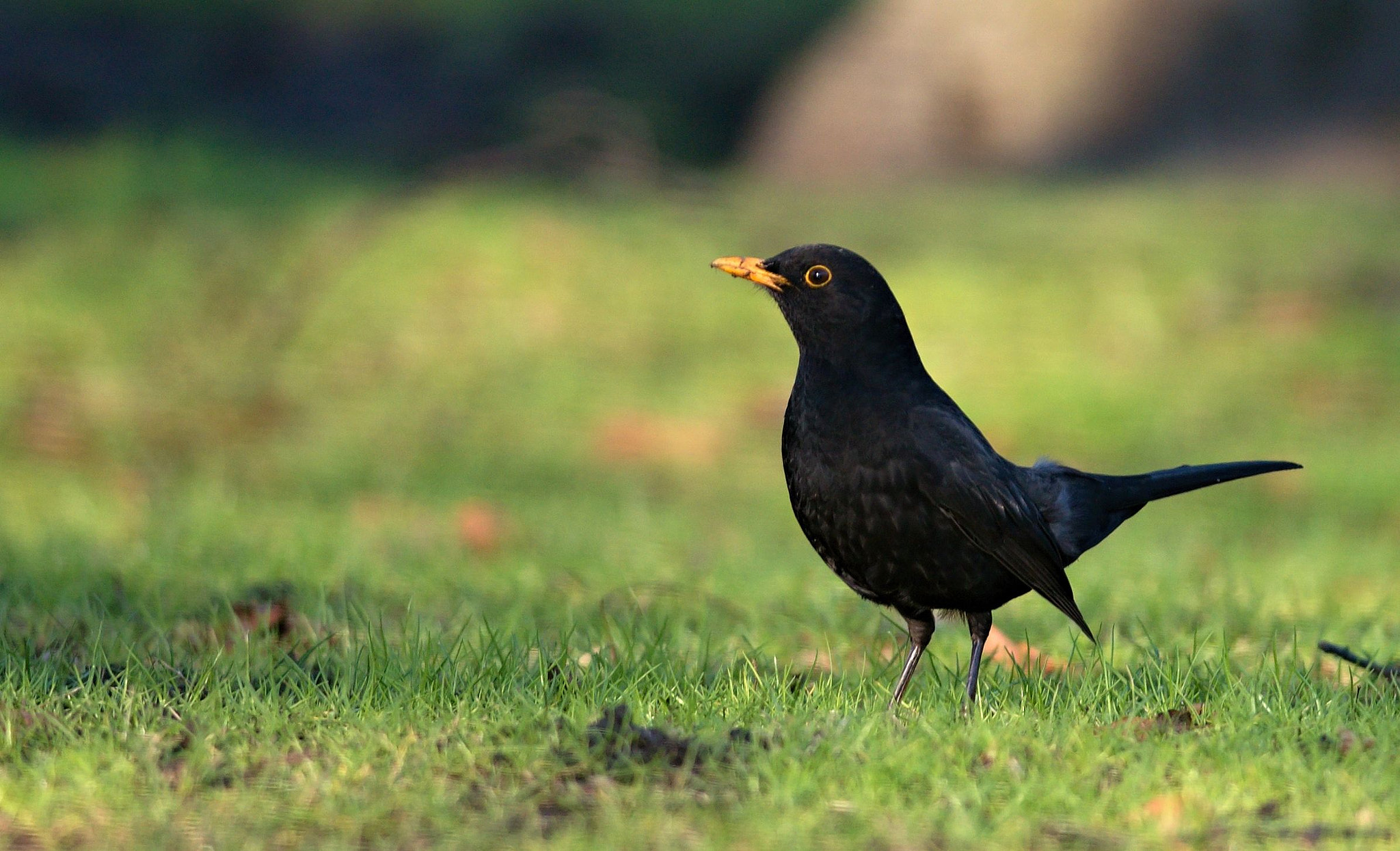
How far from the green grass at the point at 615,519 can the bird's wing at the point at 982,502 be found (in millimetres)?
257

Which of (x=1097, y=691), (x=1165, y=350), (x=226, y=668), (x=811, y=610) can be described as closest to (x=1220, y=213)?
(x=1165, y=350)

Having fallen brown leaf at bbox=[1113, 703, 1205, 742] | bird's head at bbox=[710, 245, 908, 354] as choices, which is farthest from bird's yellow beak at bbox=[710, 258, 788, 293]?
fallen brown leaf at bbox=[1113, 703, 1205, 742]

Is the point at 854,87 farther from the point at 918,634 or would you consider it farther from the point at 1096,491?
the point at 918,634

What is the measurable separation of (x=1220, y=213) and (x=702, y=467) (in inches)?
236

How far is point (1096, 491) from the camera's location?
15.0ft

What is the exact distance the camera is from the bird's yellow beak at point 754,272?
433cm

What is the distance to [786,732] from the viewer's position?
346cm

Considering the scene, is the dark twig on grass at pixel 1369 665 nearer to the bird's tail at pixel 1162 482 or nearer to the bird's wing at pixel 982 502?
the bird's tail at pixel 1162 482

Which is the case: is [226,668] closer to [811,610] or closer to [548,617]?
[548,617]

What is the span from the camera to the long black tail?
4504 mm

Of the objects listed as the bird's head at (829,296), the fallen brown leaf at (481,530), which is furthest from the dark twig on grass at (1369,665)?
the fallen brown leaf at (481,530)

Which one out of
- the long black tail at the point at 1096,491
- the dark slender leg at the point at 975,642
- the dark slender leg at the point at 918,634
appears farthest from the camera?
the long black tail at the point at 1096,491

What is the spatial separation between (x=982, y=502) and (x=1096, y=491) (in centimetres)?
66

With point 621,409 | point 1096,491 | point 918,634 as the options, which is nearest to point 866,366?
point 918,634
